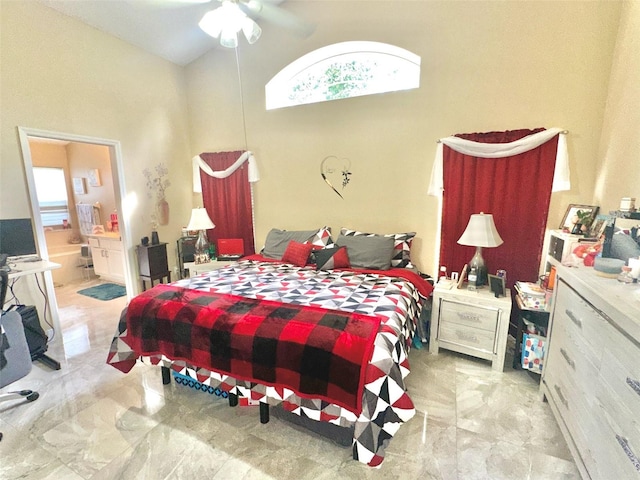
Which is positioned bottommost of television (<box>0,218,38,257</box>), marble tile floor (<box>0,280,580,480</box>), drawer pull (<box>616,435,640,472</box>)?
marble tile floor (<box>0,280,580,480</box>)

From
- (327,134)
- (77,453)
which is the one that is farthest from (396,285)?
(77,453)

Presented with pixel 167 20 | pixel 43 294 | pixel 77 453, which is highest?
pixel 167 20

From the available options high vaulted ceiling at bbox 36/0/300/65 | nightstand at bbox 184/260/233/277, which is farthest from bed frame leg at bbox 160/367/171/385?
high vaulted ceiling at bbox 36/0/300/65

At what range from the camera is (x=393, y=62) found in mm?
3094

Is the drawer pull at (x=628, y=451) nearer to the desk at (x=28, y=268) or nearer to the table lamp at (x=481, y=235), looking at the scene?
the table lamp at (x=481, y=235)

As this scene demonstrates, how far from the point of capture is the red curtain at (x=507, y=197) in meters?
2.53

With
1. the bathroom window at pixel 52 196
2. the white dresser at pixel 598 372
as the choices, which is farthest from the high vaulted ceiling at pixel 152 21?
the white dresser at pixel 598 372

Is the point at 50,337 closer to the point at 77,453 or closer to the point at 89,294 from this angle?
the point at 89,294

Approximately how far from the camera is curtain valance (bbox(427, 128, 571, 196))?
2.41 metres

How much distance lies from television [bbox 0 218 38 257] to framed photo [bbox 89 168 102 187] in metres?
2.73

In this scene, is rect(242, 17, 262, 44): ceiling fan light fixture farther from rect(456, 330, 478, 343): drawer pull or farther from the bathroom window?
the bathroom window

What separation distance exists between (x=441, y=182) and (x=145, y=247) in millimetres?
3422

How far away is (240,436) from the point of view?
1.70 metres

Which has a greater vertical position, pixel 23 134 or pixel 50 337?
pixel 23 134
